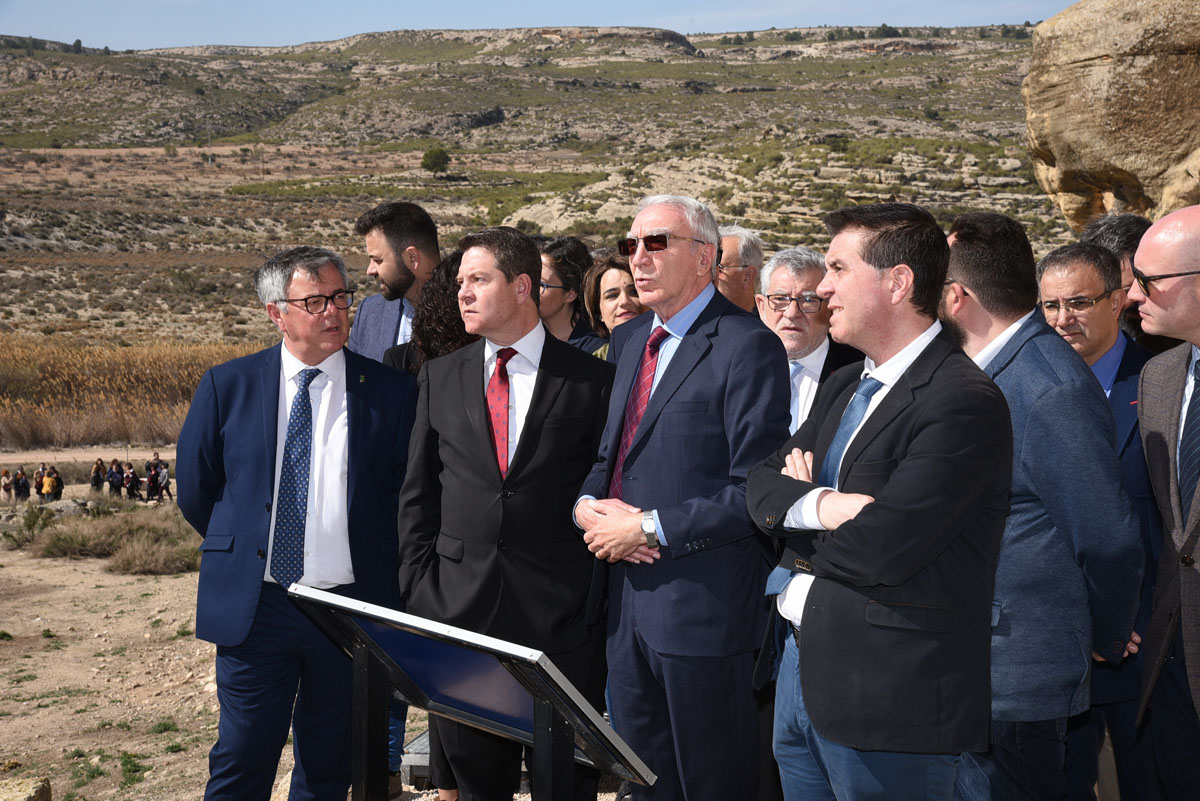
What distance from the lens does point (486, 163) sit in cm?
7375

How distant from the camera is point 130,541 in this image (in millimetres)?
13766

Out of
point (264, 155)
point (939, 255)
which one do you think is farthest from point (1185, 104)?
point (264, 155)

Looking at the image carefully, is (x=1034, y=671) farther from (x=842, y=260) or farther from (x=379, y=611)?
(x=379, y=611)

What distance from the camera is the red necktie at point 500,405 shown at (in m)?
3.28

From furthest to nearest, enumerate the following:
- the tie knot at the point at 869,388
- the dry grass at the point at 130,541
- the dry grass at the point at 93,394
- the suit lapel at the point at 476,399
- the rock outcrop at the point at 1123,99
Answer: the dry grass at the point at 93,394, the dry grass at the point at 130,541, the rock outcrop at the point at 1123,99, the suit lapel at the point at 476,399, the tie knot at the point at 869,388

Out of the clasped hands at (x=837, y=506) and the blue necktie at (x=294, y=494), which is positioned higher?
the clasped hands at (x=837, y=506)

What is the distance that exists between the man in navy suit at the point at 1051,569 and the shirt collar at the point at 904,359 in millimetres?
388

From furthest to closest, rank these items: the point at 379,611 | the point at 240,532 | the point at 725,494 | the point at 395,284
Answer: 1. the point at 395,284
2. the point at 240,532
3. the point at 725,494
4. the point at 379,611

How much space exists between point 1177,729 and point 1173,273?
1337mm

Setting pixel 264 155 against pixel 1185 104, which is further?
pixel 264 155

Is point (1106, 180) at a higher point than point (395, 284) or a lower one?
higher

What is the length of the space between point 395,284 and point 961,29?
14272 centimetres

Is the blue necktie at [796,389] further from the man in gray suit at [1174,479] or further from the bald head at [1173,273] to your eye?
the bald head at [1173,273]

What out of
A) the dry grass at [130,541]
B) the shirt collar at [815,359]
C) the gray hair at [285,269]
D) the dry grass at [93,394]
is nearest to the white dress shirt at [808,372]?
the shirt collar at [815,359]
